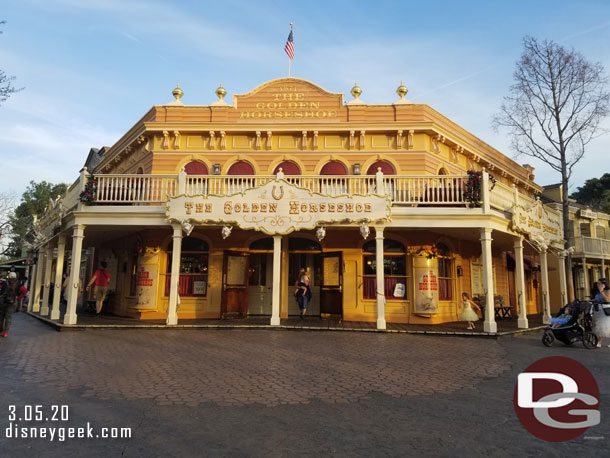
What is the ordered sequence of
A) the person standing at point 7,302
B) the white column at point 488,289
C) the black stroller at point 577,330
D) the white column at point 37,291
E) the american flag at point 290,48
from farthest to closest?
the white column at point 37,291
the american flag at point 290,48
the white column at point 488,289
the person standing at point 7,302
the black stroller at point 577,330

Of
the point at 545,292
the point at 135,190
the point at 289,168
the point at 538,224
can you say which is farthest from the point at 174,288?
the point at 545,292

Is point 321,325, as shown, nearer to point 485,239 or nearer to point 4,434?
point 485,239

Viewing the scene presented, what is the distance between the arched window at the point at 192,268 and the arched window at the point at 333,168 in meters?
5.26

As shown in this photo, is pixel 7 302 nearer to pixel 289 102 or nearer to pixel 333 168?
pixel 333 168

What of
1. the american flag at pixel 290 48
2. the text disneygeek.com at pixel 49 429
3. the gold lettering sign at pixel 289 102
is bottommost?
the text disneygeek.com at pixel 49 429

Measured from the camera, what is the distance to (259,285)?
51.4 feet

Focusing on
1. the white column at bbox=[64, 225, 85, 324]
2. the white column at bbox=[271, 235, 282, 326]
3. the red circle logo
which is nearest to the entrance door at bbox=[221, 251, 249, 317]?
the white column at bbox=[271, 235, 282, 326]

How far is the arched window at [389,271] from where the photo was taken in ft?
46.6

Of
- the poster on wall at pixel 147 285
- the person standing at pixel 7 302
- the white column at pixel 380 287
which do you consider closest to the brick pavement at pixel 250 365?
the person standing at pixel 7 302

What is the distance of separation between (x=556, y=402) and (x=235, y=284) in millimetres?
11045

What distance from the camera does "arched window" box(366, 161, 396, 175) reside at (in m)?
15.4

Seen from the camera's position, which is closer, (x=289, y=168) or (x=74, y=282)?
(x=74, y=282)

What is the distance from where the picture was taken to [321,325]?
492 inches

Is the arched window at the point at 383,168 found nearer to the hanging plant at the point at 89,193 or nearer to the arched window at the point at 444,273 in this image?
the arched window at the point at 444,273
